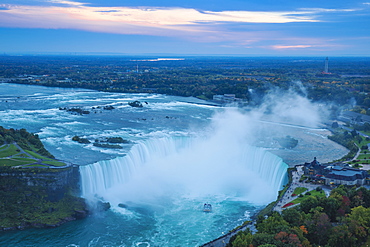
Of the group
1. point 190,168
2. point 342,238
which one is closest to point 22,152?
point 190,168

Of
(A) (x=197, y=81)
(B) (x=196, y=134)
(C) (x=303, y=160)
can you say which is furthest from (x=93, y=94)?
(C) (x=303, y=160)

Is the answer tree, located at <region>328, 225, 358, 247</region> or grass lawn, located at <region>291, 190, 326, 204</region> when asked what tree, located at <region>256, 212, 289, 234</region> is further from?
grass lawn, located at <region>291, 190, 326, 204</region>

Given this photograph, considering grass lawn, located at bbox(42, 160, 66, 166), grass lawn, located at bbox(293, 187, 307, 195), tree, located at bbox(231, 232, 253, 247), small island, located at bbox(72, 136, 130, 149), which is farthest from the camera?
small island, located at bbox(72, 136, 130, 149)

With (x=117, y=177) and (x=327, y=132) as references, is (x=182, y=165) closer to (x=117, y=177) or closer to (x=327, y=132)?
(x=117, y=177)

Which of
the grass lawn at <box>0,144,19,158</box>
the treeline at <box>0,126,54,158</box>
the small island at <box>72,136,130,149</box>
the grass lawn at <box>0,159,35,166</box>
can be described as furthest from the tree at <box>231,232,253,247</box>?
the small island at <box>72,136,130,149</box>

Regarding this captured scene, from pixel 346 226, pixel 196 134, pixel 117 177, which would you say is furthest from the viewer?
pixel 196 134

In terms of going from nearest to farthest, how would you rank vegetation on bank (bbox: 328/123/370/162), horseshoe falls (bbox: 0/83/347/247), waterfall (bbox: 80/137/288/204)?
horseshoe falls (bbox: 0/83/347/247) < waterfall (bbox: 80/137/288/204) < vegetation on bank (bbox: 328/123/370/162)
